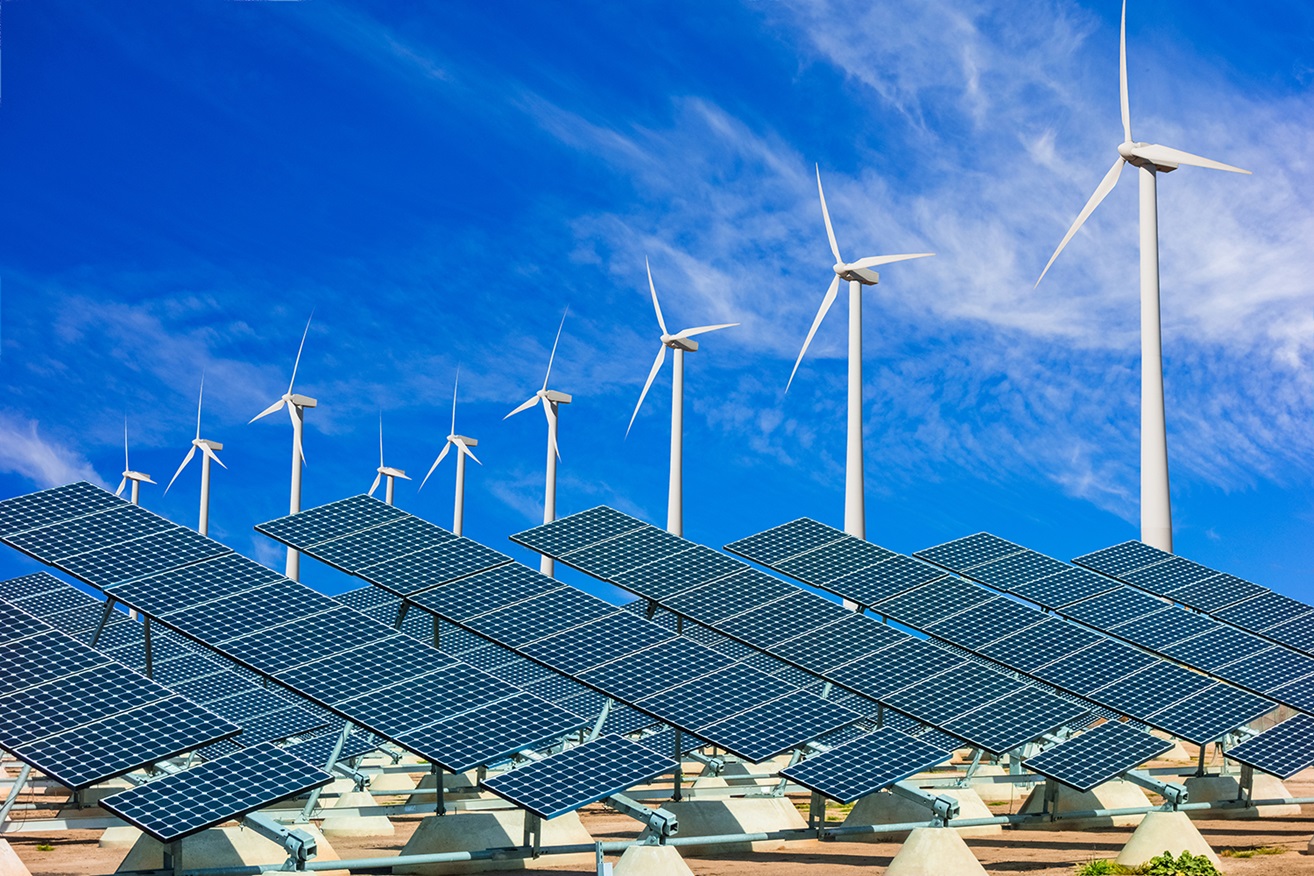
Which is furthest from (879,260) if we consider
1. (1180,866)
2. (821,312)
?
(1180,866)

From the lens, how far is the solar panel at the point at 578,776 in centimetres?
2645

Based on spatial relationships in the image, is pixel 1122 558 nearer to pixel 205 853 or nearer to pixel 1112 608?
pixel 1112 608

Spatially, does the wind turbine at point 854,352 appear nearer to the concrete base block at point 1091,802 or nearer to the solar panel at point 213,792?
the concrete base block at point 1091,802

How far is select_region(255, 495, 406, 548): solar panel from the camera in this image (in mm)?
36125

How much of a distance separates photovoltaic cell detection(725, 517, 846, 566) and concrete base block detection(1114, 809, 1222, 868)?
1407cm

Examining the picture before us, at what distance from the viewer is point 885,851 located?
34969mm

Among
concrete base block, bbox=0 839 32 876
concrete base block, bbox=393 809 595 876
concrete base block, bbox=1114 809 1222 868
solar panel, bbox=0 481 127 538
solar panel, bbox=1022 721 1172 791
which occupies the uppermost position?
solar panel, bbox=0 481 127 538

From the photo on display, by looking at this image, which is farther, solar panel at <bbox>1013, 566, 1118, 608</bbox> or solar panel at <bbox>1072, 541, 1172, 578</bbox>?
solar panel at <bbox>1072, 541, 1172, 578</bbox>

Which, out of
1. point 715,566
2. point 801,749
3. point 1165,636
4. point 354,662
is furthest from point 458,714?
point 1165,636

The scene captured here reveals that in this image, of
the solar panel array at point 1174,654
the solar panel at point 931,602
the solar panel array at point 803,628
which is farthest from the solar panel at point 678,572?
the solar panel array at point 1174,654

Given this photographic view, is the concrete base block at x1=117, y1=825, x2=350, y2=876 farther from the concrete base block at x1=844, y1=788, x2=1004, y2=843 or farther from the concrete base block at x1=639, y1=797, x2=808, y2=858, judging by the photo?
the concrete base block at x1=844, y1=788, x2=1004, y2=843

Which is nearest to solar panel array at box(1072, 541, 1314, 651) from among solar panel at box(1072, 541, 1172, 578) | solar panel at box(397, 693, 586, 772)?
solar panel at box(1072, 541, 1172, 578)

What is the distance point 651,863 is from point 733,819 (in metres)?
7.10

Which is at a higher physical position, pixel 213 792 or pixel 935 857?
pixel 935 857
